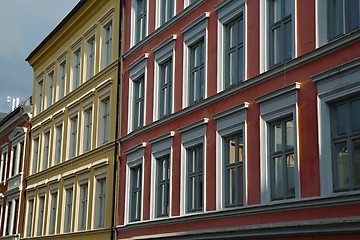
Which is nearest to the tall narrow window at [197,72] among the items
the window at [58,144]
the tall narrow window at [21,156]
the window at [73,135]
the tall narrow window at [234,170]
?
the tall narrow window at [234,170]

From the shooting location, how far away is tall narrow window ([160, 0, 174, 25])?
2403 cm

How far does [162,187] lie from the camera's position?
2295 cm

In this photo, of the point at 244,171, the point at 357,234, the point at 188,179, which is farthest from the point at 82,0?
the point at 357,234

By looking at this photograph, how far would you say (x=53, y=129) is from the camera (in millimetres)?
35500

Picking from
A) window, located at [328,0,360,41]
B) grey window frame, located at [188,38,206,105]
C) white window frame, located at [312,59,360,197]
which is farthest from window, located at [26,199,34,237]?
window, located at [328,0,360,41]

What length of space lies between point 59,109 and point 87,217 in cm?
808

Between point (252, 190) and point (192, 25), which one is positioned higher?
point (192, 25)

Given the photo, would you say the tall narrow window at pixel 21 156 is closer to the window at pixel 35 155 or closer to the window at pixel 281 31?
the window at pixel 35 155

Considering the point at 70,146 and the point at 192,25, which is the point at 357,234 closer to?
the point at 192,25

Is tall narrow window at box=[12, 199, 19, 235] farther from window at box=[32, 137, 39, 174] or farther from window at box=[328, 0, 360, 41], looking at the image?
window at box=[328, 0, 360, 41]

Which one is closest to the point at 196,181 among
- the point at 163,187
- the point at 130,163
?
the point at 163,187

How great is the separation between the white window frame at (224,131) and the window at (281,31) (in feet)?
5.29

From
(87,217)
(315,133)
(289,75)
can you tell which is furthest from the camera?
(87,217)

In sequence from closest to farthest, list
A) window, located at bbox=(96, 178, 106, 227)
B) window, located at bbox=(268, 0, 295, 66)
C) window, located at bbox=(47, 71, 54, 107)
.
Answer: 1. window, located at bbox=(268, 0, 295, 66)
2. window, located at bbox=(96, 178, 106, 227)
3. window, located at bbox=(47, 71, 54, 107)
